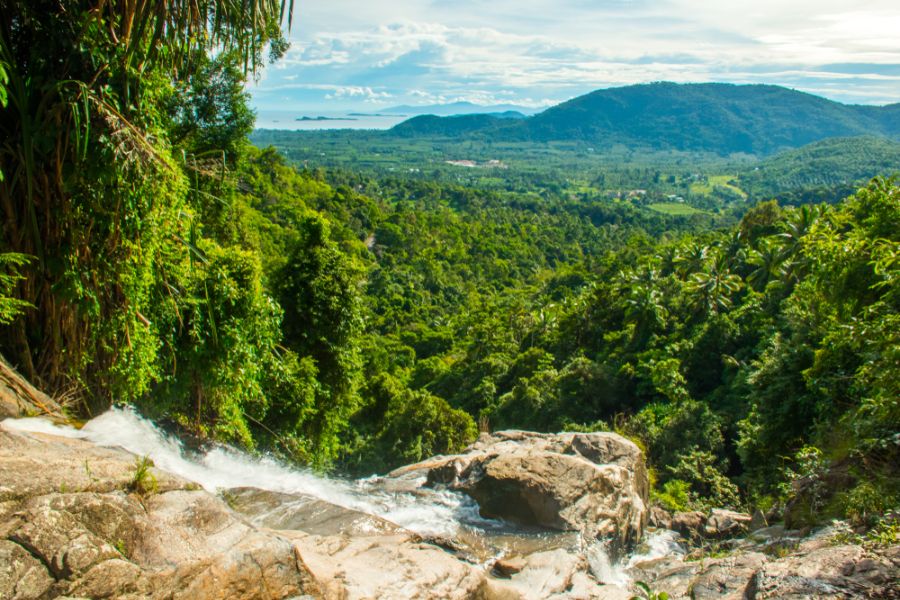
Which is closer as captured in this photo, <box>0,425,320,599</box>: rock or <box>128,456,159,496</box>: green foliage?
<box>0,425,320,599</box>: rock

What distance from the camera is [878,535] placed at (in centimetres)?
516

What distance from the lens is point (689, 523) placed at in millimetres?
11453

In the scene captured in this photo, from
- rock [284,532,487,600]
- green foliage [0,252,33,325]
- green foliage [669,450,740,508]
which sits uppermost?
green foliage [0,252,33,325]

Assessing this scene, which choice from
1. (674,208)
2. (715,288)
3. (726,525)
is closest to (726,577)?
(726,525)

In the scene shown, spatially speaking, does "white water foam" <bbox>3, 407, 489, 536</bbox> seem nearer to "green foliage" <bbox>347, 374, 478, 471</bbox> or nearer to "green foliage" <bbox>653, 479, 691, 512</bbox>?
"green foliage" <bbox>653, 479, 691, 512</bbox>

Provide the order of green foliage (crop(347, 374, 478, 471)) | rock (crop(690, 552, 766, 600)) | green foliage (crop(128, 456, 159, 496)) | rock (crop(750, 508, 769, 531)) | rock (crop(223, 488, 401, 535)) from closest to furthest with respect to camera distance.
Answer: green foliage (crop(128, 456, 159, 496)) < rock (crop(690, 552, 766, 600)) < rock (crop(223, 488, 401, 535)) < rock (crop(750, 508, 769, 531)) < green foliage (crop(347, 374, 478, 471))

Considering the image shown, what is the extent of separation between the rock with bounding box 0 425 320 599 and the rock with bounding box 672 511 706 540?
9303mm

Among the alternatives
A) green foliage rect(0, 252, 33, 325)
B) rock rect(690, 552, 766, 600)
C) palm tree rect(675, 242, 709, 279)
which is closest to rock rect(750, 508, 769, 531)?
rock rect(690, 552, 766, 600)

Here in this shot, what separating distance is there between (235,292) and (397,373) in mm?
→ 32948

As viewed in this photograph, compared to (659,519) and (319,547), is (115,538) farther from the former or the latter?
(659,519)

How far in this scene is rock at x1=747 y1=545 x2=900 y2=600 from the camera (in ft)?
14.9

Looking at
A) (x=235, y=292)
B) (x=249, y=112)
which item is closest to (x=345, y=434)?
(x=249, y=112)

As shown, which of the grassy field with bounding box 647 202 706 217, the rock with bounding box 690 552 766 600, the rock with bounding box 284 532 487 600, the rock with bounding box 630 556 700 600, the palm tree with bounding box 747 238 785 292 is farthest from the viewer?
the grassy field with bounding box 647 202 706 217

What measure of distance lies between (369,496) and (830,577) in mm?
5841
